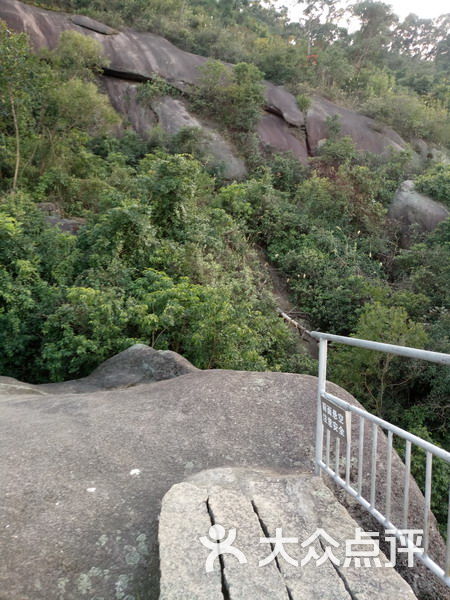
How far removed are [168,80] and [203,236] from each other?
38.9ft

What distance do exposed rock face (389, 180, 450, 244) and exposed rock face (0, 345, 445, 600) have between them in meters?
13.0

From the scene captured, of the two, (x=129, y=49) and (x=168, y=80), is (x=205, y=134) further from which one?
(x=129, y=49)

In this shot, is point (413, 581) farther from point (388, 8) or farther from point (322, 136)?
point (388, 8)

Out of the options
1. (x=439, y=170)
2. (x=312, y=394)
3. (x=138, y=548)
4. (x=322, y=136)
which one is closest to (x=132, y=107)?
(x=322, y=136)

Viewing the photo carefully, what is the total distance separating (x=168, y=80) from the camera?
18.5 meters

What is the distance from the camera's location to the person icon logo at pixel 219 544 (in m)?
2.04

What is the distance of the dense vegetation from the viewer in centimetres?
699

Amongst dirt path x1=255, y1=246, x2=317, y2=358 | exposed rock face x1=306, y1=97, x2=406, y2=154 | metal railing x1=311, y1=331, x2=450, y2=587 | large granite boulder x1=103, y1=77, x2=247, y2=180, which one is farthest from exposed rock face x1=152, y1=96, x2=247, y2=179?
metal railing x1=311, y1=331, x2=450, y2=587

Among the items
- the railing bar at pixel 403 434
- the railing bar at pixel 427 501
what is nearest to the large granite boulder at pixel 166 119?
the railing bar at pixel 403 434

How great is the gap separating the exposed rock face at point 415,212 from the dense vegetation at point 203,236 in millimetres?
419

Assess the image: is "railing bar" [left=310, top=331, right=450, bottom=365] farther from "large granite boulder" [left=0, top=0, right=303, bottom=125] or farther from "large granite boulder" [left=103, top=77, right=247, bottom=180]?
"large granite boulder" [left=0, top=0, right=303, bottom=125]

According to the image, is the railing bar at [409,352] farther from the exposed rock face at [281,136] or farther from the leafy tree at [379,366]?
the exposed rock face at [281,136]

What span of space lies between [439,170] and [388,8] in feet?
52.3

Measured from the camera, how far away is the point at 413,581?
7.77 ft
